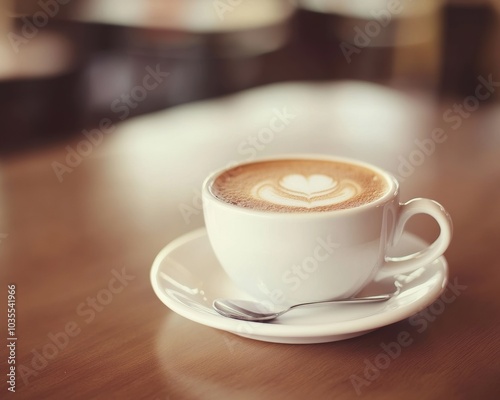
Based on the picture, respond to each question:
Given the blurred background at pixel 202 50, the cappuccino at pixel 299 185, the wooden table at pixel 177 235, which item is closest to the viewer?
the wooden table at pixel 177 235

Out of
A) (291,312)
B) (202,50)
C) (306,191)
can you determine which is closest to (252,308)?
(291,312)

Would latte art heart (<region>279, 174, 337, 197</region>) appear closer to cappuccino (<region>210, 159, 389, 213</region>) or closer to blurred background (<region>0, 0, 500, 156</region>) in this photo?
cappuccino (<region>210, 159, 389, 213</region>)

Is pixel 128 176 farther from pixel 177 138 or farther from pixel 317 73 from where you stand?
pixel 317 73

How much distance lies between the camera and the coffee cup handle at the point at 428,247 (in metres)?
0.64

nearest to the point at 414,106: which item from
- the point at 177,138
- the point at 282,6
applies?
the point at 177,138

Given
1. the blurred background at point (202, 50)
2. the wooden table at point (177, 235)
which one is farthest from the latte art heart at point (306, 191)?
the blurred background at point (202, 50)

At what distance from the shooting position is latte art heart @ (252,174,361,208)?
655mm

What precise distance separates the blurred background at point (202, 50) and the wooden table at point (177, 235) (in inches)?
37.6

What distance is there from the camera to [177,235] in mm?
846

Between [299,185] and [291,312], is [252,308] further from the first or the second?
[299,185]

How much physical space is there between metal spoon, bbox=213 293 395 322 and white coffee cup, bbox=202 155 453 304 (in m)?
0.02

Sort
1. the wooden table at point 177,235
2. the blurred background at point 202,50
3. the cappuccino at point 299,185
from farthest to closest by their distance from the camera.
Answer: the blurred background at point 202,50, the cappuccino at point 299,185, the wooden table at point 177,235

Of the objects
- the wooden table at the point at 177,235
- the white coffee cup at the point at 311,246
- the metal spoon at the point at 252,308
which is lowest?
the wooden table at the point at 177,235

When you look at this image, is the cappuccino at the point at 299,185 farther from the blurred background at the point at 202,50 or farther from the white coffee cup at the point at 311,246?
the blurred background at the point at 202,50
